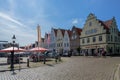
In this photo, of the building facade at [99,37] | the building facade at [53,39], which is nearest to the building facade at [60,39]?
the building facade at [53,39]

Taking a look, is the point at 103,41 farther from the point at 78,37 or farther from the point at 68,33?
the point at 68,33

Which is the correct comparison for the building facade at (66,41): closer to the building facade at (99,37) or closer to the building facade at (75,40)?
the building facade at (75,40)

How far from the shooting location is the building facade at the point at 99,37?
52.8 m

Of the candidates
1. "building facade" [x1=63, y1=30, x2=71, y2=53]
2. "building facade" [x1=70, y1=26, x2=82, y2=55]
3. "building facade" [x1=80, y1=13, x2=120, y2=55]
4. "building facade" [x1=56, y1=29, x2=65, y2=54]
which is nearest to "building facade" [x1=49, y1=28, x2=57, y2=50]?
"building facade" [x1=56, y1=29, x2=65, y2=54]

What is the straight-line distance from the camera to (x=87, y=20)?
6062cm

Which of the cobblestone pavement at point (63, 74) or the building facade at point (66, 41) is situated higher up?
the building facade at point (66, 41)

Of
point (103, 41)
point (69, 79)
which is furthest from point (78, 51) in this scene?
point (69, 79)

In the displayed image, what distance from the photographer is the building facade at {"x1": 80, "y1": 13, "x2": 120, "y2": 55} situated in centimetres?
5275

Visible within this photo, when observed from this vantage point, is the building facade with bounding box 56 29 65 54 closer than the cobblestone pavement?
No

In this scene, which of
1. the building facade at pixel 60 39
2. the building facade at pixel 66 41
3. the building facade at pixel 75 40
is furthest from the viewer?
the building facade at pixel 60 39

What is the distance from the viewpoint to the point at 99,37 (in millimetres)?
54500

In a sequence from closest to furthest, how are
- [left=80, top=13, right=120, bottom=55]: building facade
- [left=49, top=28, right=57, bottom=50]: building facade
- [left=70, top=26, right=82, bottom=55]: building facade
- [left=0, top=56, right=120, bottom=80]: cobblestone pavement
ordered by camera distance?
[left=0, top=56, right=120, bottom=80]: cobblestone pavement, [left=80, top=13, right=120, bottom=55]: building facade, [left=70, top=26, right=82, bottom=55]: building facade, [left=49, top=28, right=57, bottom=50]: building facade

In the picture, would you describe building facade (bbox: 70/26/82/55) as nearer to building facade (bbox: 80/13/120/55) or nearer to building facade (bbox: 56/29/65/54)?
building facade (bbox: 80/13/120/55)

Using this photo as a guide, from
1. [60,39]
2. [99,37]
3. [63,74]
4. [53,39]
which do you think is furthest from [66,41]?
[63,74]
